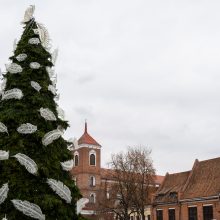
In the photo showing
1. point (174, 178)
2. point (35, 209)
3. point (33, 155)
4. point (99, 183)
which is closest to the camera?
point (35, 209)

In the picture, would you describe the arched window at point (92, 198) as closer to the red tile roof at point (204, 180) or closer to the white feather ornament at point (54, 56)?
the red tile roof at point (204, 180)

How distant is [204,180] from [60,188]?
134ft

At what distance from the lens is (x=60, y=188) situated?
8828mm

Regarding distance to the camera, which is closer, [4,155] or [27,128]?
[4,155]

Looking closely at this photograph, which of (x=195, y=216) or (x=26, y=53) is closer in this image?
(x=26, y=53)

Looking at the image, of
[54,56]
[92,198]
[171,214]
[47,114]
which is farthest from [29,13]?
[92,198]

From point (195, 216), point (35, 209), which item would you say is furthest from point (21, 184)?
point (195, 216)

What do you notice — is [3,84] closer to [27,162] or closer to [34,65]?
[34,65]

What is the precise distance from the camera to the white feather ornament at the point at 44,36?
35.0 feet

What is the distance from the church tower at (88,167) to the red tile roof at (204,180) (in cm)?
2802

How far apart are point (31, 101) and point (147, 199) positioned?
43.7m

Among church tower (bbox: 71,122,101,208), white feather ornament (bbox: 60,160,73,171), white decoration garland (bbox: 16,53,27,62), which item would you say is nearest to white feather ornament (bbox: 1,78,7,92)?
white decoration garland (bbox: 16,53,27,62)

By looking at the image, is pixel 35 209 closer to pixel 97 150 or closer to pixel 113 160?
pixel 113 160

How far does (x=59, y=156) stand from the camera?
938 cm
